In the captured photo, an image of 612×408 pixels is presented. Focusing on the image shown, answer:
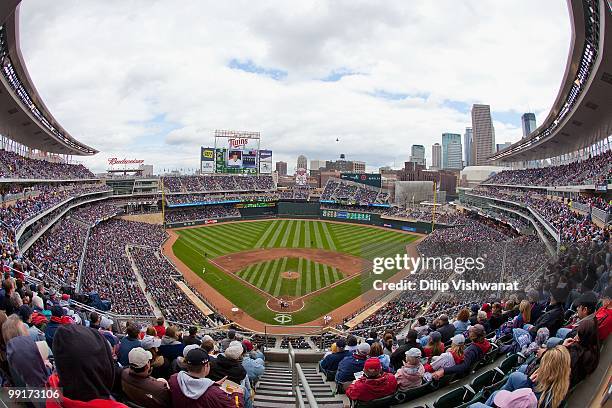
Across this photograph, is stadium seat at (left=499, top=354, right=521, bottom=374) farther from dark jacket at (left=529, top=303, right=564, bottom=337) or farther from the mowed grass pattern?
the mowed grass pattern

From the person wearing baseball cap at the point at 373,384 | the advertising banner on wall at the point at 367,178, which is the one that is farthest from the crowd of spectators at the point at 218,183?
the person wearing baseball cap at the point at 373,384

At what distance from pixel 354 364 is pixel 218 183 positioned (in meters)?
66.1

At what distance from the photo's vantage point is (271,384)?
771 cm

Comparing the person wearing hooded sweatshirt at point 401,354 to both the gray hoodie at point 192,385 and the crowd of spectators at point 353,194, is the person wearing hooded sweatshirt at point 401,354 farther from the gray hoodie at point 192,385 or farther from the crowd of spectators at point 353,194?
the crowd of spectators at point 353,194

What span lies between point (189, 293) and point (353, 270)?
1499 cm

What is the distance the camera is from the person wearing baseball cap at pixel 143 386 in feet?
11.0

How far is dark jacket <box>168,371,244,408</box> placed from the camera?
10.8ft

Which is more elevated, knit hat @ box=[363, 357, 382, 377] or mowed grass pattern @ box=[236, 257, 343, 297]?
knit hat @ box=[363, 357, 382, 377]

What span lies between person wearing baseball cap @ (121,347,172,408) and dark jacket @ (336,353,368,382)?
3298mm

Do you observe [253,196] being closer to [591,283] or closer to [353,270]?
[353,270]

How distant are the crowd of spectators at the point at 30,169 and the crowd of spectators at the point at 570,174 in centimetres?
3823

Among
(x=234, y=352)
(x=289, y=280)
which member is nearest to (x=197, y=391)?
(x=234, y=352)

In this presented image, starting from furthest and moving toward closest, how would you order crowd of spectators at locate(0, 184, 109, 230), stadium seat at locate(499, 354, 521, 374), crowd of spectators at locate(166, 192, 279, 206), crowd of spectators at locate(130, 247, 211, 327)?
crowd of spectators at locate(166, 192, 279, 206)
crowd of spectators at locate(130, 247, 211, 327)
crowd of spectators at locate(0, 184, 109, 230)
stadium seat at locate(499, 354, 521, 374)

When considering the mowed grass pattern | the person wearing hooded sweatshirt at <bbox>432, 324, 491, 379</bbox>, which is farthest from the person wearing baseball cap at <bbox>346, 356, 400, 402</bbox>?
the mowed grass pattern
